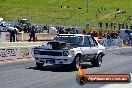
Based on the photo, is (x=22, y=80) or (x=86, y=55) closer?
(x=22, y=80)

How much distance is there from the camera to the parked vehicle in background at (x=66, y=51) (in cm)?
1853

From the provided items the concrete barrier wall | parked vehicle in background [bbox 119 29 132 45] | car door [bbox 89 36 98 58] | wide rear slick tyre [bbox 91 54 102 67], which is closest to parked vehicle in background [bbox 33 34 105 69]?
car door [bbox 89 36 98 58]

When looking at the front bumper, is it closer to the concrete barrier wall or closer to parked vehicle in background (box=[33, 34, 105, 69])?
parked vehicle in background (box=[33, 34, 105, 69])

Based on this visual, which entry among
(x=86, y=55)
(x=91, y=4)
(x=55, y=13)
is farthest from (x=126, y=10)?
(x=86, y=55)

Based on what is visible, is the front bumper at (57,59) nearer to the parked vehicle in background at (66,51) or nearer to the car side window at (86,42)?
the parked vehicle in background at (66,51)

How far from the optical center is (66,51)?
1850 centimetres

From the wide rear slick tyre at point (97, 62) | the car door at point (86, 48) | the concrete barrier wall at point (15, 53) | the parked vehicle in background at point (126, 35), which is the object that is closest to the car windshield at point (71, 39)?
the car door at point (86, 48)

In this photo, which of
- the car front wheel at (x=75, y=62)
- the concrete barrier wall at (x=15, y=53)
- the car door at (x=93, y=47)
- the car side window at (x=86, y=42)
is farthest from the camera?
the concrete barrier wall at (x=15, y=53)

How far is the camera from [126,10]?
119 metres

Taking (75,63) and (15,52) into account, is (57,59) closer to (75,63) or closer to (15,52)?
(75,63)

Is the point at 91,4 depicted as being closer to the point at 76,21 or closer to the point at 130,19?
the point at 130,19

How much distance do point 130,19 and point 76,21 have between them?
1825 centimetres

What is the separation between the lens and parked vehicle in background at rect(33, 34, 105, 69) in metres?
18.5

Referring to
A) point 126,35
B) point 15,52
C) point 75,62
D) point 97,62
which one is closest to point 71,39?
point 75,62
